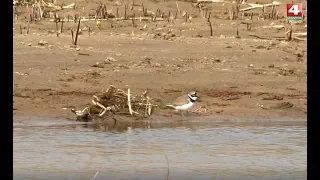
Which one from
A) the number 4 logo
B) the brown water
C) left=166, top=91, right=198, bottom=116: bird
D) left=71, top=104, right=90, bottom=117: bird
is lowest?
the brown water

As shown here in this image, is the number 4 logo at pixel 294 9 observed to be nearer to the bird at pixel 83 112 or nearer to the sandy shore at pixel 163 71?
the sandy shore at pixel 163 71

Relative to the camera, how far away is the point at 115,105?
33.6 feet

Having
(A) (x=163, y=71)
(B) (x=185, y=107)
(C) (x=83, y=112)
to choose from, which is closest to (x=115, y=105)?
(C) (x=83, y=112)

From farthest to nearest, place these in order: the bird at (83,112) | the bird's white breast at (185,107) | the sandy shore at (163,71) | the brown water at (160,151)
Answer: the sandy shore at (163,71)
the bird's white breast at (185,107)
the bird at (83,112)
the brown water at (160,151)

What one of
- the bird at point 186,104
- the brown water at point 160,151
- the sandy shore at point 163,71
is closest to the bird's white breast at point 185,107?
the bird at point 186,104

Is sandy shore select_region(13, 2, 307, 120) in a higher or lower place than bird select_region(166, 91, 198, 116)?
higher

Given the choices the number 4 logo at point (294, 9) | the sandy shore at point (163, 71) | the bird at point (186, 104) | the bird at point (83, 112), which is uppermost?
the number 4 logo at point (294, 9)

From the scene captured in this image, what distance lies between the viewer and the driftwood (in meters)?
10.1

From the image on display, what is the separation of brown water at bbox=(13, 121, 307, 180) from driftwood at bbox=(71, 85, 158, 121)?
266 mm

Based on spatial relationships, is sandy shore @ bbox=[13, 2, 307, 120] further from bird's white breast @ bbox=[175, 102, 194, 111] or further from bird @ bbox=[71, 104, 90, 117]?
bird @ bbox=[71, 104, 90, 117]

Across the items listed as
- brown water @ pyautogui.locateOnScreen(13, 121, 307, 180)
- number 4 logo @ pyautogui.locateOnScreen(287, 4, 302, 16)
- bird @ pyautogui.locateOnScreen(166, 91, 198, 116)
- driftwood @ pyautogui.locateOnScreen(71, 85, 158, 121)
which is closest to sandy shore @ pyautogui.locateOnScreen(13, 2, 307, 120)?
bird @ pyautogui.locateOnScreen(166, 91, 198, 116)

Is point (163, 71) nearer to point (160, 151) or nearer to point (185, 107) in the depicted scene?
point (185, 107)

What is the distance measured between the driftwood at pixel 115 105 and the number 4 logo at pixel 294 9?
7808 millimetres

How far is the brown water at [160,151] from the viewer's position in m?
6.18
